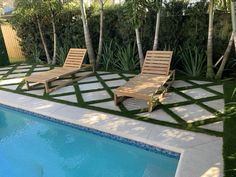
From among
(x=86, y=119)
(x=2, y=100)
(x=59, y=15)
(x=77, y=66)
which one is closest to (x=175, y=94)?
(x=86, y=119)

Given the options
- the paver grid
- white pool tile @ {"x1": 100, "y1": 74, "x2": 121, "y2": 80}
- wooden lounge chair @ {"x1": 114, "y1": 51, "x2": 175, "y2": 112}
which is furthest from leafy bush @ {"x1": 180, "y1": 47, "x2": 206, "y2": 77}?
white pool tile @ {"x1": 100, "y1": 74, "x2": 121, "y2": 80}

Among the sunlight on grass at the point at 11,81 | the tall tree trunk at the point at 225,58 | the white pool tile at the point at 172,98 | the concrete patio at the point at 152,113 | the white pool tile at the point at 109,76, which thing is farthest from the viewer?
the sunlight on grass at the point at 11,81

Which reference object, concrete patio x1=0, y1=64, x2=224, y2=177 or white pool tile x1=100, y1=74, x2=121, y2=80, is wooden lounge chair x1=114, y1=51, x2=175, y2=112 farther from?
white pool tile x1=100, y1=74, x2=121, y2=80

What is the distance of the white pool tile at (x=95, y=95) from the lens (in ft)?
22.8

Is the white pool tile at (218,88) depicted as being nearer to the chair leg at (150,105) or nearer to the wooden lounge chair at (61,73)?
the chair leg at (150,105)

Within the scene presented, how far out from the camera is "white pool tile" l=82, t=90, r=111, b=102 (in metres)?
6.94

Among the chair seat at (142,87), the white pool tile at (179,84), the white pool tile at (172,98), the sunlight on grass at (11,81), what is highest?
the chair seat at (142,87)

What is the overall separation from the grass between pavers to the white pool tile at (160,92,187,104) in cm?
103

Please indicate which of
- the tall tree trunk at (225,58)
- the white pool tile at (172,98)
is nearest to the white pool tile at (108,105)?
the white pool tile at (172,98)

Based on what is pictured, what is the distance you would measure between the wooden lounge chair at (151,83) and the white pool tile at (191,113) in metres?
0.57

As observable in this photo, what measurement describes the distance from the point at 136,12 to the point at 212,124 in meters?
3.87

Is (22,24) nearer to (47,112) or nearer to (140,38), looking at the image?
(140,38)

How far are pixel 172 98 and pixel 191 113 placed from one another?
38.8 inches

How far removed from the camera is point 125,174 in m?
4.32
